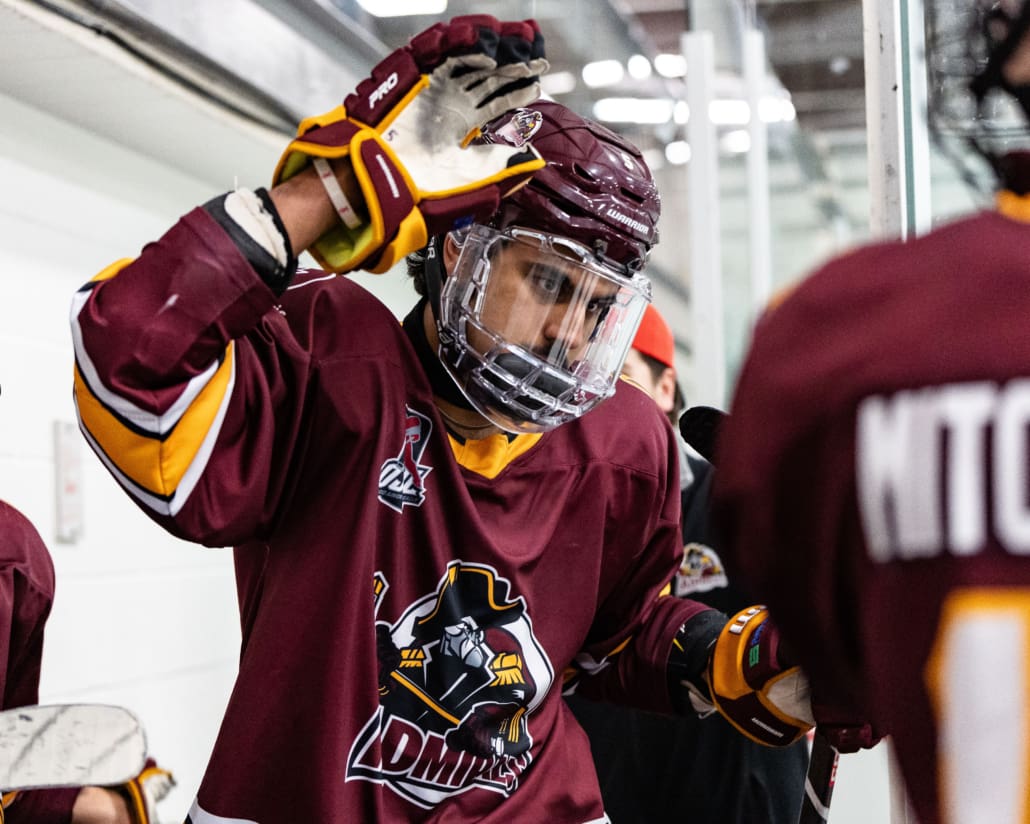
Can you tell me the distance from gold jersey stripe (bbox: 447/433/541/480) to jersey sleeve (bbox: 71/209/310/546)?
0.98ft

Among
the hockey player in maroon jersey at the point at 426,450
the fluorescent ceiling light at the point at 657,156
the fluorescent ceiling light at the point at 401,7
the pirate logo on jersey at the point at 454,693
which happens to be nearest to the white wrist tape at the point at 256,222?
the hockey player in maroon jersey at the point at 426,450

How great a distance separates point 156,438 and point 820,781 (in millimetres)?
932

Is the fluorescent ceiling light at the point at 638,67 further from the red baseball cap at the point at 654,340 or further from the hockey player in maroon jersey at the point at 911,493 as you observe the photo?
the hockey player in maroon jersey at the point at 911,493

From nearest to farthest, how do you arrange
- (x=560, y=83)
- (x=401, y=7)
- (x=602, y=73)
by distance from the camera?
(x=401, y=7) < (x=560, y=83) < (x=602, y=73)

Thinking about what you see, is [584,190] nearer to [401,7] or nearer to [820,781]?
[820,781]

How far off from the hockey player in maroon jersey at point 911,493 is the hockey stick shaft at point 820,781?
987 mm

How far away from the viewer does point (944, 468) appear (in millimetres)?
544

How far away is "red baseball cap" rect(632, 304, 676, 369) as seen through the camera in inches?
113

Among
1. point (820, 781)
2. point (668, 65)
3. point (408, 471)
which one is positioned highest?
point (668, 65)

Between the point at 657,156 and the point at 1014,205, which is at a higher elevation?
the point at 657,156

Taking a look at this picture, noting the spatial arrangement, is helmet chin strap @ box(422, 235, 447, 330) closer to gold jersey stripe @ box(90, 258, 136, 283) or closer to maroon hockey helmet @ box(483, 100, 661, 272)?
maroon hockey helmet @ box(483, 100, 661, 272)

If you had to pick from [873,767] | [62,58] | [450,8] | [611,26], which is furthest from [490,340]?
[611,26]

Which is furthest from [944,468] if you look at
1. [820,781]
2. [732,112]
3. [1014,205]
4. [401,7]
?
[732,112]

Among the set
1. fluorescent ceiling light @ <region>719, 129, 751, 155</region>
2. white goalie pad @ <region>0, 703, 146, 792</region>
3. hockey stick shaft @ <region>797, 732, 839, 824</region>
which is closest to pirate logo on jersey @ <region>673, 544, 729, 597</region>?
hockey stick shaft @ <region>797, 732, 839, 824</region>
